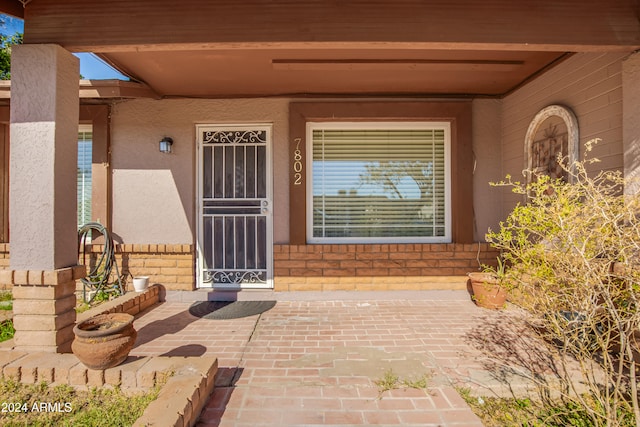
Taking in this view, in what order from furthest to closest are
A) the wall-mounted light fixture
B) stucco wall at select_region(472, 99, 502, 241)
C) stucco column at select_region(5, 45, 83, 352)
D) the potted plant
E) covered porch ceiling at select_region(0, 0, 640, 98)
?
stucco wall at select_region(472, 99, 502, 241)
the wall-mounted light fixture
the potted plant
covered porch ceiling at select_region(0, 0, 640, 98)
stucco column at select_region(5, 45, 83, 352)

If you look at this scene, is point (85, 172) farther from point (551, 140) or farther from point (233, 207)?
point (551, 140)

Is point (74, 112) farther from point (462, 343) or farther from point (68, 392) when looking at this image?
point (462, 343)

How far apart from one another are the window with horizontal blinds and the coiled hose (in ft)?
9.47

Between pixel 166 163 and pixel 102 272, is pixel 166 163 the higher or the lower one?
the higher one

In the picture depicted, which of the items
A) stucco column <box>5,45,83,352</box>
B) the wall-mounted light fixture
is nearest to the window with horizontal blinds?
the wall-mounted light fixture

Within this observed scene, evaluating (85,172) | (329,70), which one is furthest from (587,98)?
(85,172)

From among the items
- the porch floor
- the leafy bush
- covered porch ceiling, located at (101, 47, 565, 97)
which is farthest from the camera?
covered porch ceiling, located at (101, 47, 565, 97)

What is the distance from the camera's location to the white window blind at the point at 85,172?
17.3ft

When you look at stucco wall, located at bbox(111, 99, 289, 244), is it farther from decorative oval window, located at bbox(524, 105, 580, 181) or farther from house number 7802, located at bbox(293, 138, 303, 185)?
decorative oval window, located at bbox(524, 105, 580, 181)

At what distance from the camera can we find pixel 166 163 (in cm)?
507

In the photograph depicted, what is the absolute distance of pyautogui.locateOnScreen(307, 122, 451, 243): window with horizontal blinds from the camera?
525 cm

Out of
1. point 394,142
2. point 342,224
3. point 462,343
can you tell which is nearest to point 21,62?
point 342,224

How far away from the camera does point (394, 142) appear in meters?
5.27

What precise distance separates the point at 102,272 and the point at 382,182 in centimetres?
430
